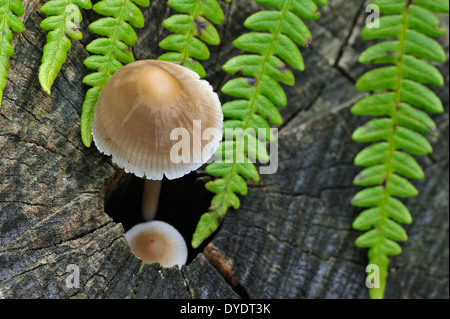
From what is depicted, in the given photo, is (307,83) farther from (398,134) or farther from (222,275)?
(222,275)

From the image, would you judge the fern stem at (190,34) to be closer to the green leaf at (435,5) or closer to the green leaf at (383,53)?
the green leaf at (383,53)

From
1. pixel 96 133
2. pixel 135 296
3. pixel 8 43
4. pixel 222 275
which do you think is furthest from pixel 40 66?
pixel 222 275

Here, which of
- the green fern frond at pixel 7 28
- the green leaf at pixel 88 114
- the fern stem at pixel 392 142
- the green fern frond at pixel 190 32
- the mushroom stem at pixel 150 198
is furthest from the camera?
the fern stem at pixel 392 142

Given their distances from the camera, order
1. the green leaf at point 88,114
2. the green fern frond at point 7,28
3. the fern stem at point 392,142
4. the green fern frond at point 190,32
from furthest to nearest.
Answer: the fern stem at point 392,142 < the green fern frond at point 190,32 < the green leaf at point 88,114 < the green fern frond at point 7,28

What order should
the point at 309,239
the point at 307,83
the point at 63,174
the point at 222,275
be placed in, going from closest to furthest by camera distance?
1. the point at 63,174
2. the point at 222,275
3. the point at 309,239
4. the point at 307,83

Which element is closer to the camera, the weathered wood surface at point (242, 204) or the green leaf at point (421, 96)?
the weathered wood surface at point (242, 204)

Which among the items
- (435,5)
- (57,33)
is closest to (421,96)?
(435,5)

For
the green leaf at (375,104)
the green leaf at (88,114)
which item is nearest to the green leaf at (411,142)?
the green leaf at (375,104)
